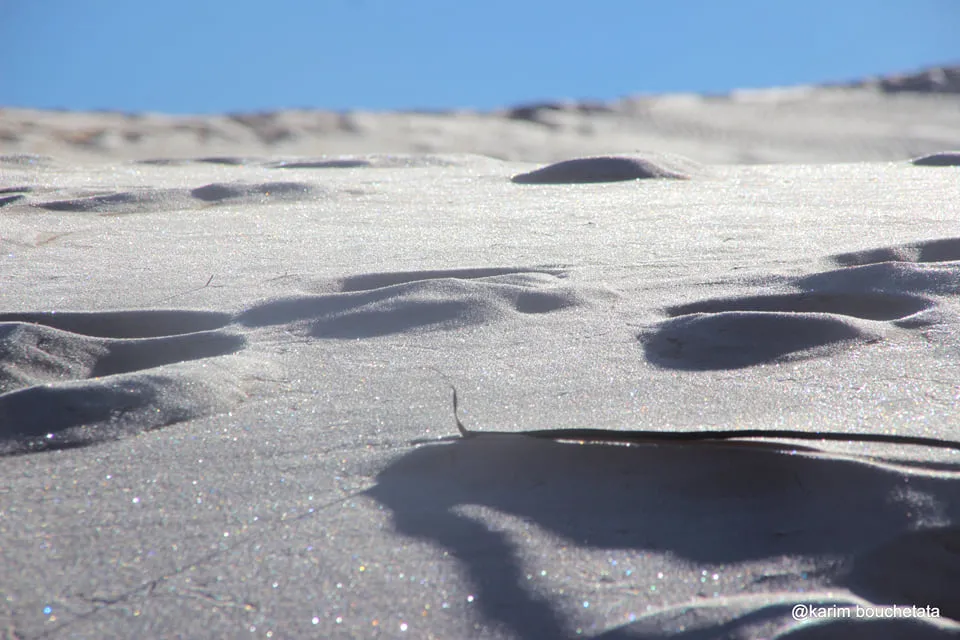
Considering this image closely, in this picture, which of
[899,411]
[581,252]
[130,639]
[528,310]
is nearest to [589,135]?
[581,252]

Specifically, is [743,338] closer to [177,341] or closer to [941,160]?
[177,341]

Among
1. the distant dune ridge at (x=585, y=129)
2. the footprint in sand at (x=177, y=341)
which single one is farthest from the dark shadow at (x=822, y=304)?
the distant dune ridge at (x=585, y=129)

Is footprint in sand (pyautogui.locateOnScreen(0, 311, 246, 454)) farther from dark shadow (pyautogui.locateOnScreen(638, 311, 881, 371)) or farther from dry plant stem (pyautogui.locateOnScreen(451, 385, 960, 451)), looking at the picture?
dark shadow (pyautogui.locateOnScreen(638, 311, 881, 371))

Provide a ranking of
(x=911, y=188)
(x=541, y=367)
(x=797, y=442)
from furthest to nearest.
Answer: (x=911, y=188) → (x=541, y=367) → (x=797, y=442)

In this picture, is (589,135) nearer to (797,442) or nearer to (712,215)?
(712,215)

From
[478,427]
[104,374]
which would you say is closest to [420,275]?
[104,374]

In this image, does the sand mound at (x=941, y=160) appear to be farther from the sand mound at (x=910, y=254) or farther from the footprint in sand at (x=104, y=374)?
the footprint in sand at (x=104, y=374)
